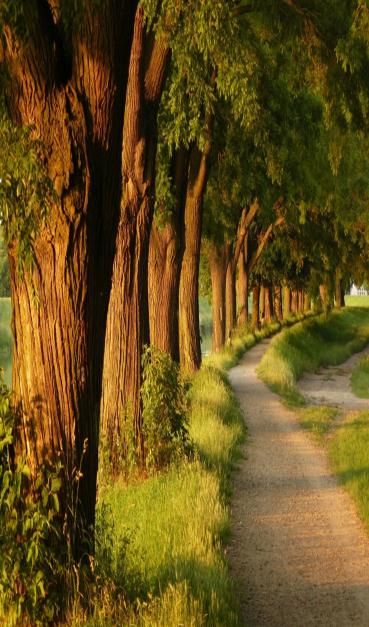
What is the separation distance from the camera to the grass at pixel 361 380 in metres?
26.6

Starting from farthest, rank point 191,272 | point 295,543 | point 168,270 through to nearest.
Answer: point 191,272, point 168,270, point 295,543

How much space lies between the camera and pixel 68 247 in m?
6.32

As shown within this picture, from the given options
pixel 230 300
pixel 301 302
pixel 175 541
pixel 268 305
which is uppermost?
pixel 230 300

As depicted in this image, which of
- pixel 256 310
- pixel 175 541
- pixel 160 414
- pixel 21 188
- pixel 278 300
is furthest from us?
pixel 278 300

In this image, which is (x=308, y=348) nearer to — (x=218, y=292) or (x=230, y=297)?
(x=230, y=297)

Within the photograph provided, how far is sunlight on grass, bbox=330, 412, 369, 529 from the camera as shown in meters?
11.3

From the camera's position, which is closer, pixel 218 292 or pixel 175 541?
pixel 175 541

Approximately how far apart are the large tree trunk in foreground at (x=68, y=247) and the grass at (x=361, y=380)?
1982 cm

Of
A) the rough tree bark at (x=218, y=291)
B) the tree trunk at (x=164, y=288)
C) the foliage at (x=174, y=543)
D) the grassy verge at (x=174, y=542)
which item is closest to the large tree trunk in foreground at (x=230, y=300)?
the rough tree bark at (x=218, y=291)

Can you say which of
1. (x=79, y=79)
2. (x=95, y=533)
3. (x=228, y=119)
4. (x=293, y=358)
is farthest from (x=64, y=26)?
(x=293, y=358)

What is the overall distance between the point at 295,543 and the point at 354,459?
14.1ft

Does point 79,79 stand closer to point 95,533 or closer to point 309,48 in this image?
point 95,533

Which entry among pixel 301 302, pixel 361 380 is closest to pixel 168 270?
pixel 361 380

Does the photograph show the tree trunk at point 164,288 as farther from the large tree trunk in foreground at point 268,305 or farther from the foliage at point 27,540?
the large tree trunk in foreground at point 268,305
